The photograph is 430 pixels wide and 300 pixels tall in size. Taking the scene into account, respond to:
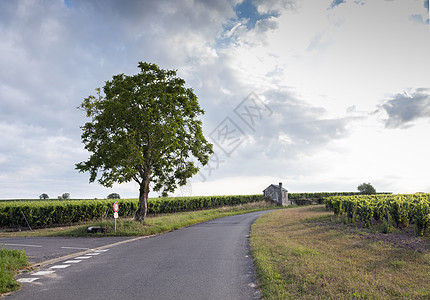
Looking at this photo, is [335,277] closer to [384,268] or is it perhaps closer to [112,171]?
[384,268]

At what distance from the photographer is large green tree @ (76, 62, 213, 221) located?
65.2 feet

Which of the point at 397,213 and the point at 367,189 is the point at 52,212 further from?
the point at 367,189

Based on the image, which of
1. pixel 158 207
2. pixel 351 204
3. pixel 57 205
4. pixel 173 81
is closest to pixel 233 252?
pixel 351 204

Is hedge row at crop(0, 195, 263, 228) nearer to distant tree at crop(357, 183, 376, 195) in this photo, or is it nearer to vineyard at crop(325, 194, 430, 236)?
vineyard at crop(325, 194, 430, 236)

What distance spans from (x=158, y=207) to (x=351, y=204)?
2824cm

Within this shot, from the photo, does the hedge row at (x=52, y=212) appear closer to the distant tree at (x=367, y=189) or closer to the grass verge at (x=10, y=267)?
the grass verge at (x=10, y=267)

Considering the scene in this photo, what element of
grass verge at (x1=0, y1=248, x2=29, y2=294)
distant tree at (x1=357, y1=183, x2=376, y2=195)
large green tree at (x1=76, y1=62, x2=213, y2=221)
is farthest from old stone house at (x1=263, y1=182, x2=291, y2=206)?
grass verge at (x1=0, y1=248, x2=29, y2=294)

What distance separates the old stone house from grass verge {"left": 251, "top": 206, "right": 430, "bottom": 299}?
5696 centimetres

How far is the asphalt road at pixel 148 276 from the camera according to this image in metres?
6.32

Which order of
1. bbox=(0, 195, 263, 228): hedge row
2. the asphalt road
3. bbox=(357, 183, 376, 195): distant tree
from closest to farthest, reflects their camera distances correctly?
the asphalt road
bbox=(0, 195, 263, 228): hedge row
bbox=(357, 183, 376, 195): distant tree

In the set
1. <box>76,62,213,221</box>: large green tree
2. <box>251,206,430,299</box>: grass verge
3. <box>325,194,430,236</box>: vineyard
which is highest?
<box>76,62,213,221</box>: large green tree

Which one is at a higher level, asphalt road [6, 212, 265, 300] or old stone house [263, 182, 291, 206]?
old stone house [263, 182, 291, 206]

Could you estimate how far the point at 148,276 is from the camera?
7.65 meters

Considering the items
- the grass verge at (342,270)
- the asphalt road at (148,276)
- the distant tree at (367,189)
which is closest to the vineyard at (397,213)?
the grass verge at (342,270)
